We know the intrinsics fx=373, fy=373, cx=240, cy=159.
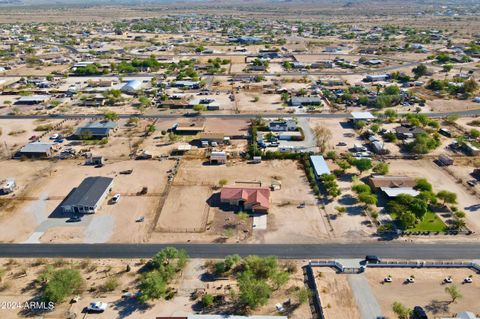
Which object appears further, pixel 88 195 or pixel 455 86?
pixel 455 86

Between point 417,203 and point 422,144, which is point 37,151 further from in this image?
point 422,144

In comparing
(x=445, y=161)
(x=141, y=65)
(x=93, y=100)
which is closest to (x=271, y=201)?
(x=445, y=161)

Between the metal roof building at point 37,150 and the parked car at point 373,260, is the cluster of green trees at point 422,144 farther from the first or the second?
the metal roof building at point 37,150

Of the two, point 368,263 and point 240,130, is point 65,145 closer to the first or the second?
point 240,130

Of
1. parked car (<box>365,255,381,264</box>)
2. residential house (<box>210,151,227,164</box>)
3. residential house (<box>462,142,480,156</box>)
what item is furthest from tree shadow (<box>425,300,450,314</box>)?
residential house (<box>462,142,480,156</box>)

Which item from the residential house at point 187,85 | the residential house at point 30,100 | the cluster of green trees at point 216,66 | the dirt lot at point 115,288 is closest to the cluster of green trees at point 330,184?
the dirt lot at point 115,288

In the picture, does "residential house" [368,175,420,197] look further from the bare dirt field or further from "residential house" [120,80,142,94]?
"residential house" [120,80,142,94]

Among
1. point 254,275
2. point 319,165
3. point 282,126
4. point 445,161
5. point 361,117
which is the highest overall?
point 361,117
